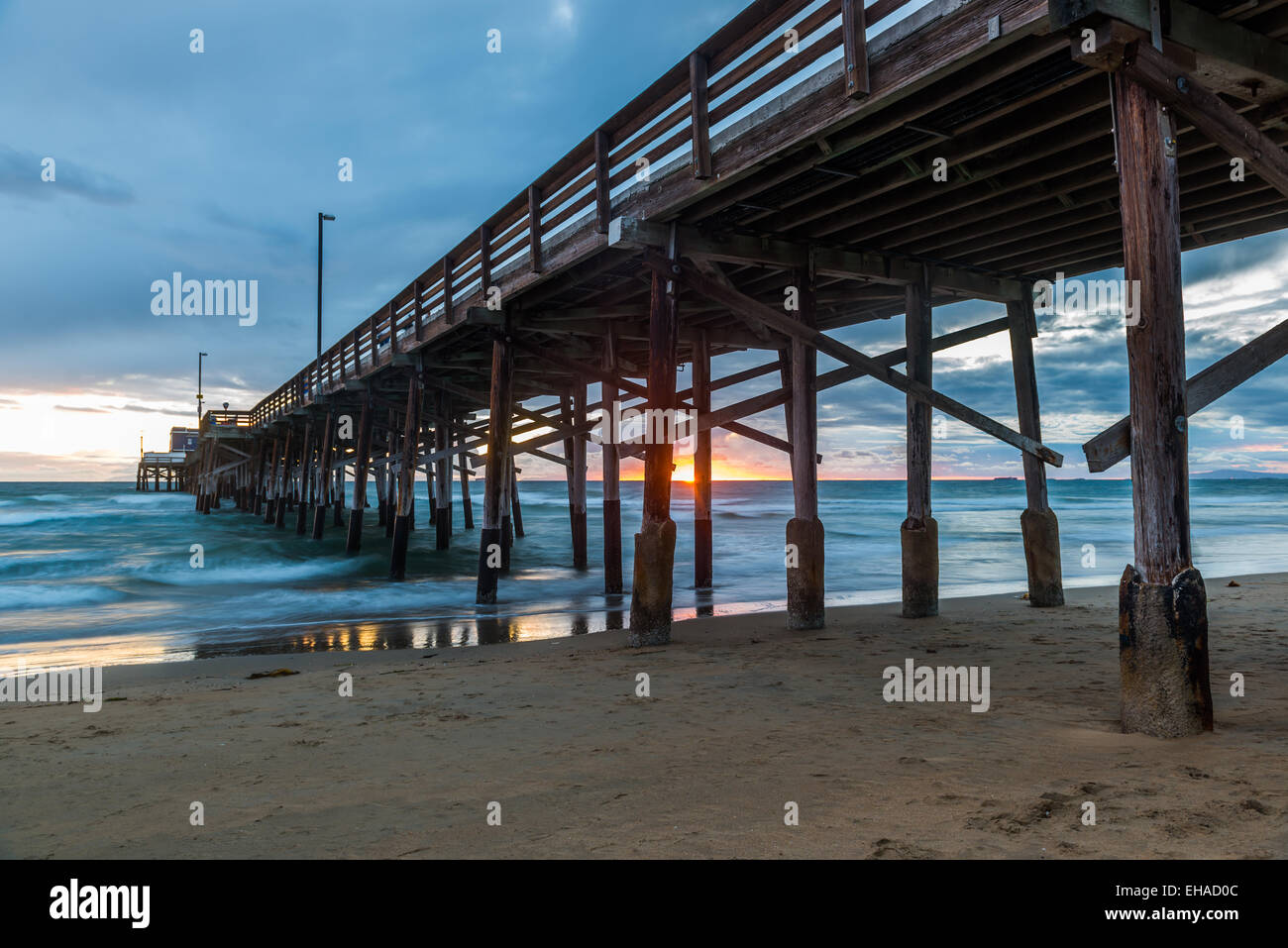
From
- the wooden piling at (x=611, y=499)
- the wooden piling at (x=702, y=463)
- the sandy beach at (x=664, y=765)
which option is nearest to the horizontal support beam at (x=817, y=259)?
the wooden piling at (x=702, y=463)

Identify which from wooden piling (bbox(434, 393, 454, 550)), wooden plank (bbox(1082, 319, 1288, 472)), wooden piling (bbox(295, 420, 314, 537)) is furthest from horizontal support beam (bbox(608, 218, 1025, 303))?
wooden piling (bbox(295, 420, 314, 537))

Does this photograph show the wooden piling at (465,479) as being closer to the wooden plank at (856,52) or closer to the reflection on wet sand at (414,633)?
the reflection on wet sand at (414,633)

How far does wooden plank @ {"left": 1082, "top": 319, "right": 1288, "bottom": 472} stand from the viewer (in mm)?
4344

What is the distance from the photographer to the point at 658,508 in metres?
8.23

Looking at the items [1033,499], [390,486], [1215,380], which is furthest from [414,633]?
[390,486]

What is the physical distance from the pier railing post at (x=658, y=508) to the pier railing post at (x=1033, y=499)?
4574 mm

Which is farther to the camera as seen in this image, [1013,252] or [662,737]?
[1013,252]

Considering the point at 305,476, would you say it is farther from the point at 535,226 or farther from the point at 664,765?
the point at 664,765

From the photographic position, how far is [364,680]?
703 centimetres

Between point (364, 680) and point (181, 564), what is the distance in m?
16.9

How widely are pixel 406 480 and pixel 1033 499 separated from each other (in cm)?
1246
